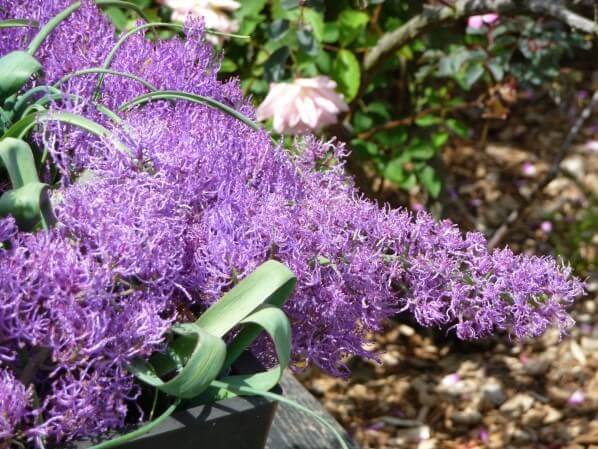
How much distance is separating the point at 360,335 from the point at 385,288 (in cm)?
5

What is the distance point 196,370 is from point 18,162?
20cm

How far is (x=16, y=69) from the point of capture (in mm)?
731

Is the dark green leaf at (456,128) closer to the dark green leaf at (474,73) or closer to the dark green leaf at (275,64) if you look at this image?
the dark green leaf at (474,73)

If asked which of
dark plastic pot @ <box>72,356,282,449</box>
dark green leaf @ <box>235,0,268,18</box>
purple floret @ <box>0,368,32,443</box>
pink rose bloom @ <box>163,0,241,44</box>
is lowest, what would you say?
dark green leaf @ <box>235,0,268,18</box>

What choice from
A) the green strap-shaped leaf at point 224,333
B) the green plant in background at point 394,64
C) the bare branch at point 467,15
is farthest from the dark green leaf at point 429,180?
the green strap-shaped leaf at point 224,333

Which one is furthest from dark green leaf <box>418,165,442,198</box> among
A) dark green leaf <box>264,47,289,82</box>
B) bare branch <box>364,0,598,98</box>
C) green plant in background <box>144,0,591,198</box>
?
dark green leaf <box>264,47,289,82</box>

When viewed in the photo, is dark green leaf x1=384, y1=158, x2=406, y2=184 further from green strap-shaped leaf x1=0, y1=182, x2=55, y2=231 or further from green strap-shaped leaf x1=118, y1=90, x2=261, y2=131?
green strap-shaped leaf x1=0, y1=182, x2=55, y2=231

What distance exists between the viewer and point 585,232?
2877 millimetres

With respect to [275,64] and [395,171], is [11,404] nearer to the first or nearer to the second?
[275,64]

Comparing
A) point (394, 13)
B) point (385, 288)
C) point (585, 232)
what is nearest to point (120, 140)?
point (385, 288)

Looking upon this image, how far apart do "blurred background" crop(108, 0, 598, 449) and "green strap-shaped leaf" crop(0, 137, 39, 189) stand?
1141 mm

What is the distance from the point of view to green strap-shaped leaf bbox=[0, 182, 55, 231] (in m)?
0.59

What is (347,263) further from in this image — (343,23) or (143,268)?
(343,23)

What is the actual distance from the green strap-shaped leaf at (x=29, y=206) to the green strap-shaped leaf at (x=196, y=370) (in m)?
0.11
